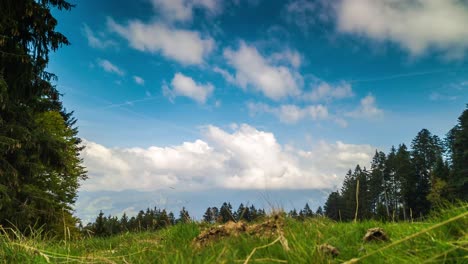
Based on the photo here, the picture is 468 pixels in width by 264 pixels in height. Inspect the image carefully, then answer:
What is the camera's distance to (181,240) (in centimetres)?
500

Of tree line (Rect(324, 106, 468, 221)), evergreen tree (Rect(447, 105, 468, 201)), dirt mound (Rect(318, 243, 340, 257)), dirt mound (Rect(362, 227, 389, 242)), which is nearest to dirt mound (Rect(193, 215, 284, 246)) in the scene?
dirt mound (Rect(362, 227, 389, 242))

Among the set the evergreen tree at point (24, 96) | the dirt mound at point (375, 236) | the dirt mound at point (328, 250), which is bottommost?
the dirt mound at point (328, 250)

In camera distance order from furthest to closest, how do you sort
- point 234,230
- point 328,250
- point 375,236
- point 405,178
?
point 405,178 < point 234,230 < point 375,236 < point 328,250

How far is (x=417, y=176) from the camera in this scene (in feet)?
214

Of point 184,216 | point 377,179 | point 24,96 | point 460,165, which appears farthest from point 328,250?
point 377,179

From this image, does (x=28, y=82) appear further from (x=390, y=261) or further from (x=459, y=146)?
(x=459, y=146)

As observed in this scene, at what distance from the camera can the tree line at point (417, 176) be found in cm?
4891

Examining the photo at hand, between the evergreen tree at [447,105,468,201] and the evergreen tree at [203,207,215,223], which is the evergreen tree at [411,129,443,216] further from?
the evergreen tree at [203,207,215,223]

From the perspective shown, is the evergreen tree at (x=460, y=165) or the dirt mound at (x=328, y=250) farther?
the evergreen tree at (x=460, y=165)

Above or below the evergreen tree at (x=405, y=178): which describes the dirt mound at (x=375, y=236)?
below

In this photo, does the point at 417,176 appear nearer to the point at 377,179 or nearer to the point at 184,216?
the point at 377,179

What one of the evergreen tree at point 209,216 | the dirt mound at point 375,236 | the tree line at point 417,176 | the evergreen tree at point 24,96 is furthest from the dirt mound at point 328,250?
the tree line at point 417,176

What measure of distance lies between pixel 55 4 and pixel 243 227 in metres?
12.9

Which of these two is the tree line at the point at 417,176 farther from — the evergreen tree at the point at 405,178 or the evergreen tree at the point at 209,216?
the evergreen tree at the point at 209,216
